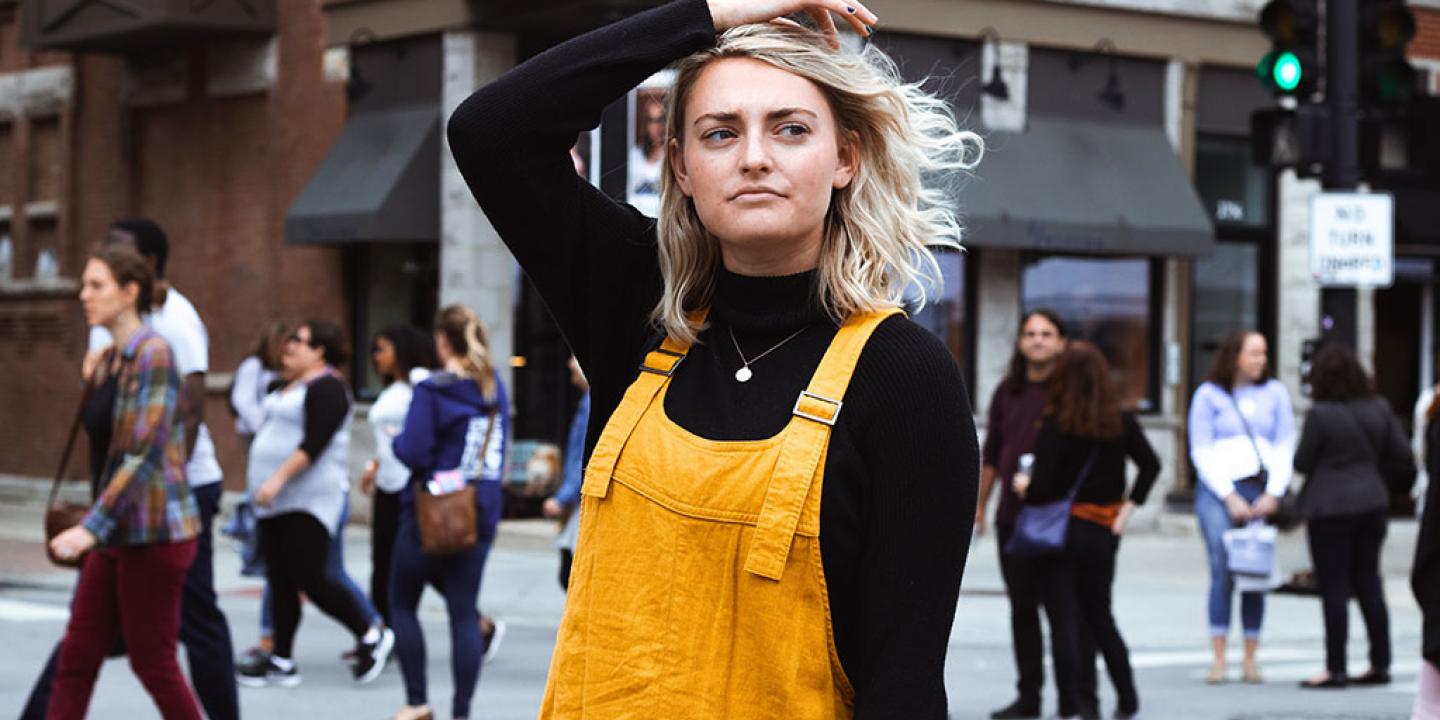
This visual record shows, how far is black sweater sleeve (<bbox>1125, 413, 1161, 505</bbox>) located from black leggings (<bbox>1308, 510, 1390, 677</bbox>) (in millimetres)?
1598

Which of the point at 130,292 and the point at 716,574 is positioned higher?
the point at 130,292

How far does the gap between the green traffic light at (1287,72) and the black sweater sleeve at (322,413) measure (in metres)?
6.37

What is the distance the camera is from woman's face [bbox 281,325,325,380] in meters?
10.3

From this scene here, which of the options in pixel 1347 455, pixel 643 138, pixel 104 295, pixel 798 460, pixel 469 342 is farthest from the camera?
pixel 643 138

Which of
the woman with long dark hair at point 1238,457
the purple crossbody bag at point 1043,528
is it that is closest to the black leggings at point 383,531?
the purple crossbody bag at point 1043,528

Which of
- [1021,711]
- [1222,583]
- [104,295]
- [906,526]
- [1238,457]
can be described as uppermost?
[104,295]

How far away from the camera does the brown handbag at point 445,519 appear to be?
8.70 metres

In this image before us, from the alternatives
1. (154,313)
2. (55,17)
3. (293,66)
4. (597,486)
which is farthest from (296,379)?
(55,17)

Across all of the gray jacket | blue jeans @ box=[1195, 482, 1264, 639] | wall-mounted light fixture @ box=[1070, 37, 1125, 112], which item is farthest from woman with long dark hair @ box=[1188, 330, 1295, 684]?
wall-mounted light fixture @ box=[1070, 37, 1125, 112]

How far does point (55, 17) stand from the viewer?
70.0 ft

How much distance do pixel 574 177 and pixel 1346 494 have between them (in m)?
8.72

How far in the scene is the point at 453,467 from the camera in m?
8.95

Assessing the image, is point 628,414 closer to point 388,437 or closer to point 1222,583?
point 388,437

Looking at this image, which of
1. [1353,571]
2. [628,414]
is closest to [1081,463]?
[1353,571]
